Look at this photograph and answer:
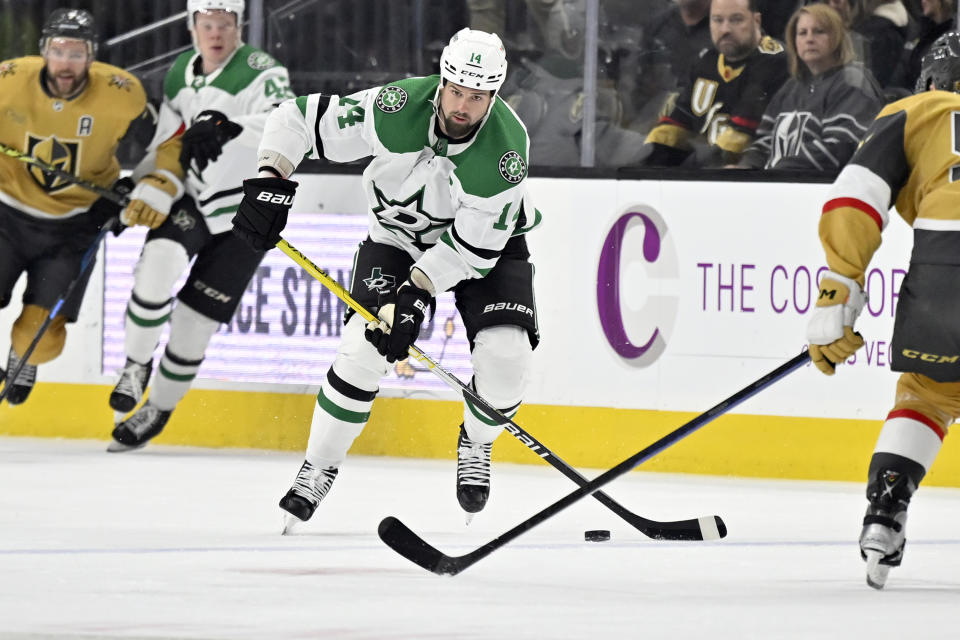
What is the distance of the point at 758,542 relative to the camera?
4566mm

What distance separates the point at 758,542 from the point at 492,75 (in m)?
1.26

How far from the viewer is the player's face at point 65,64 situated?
6.44 metres

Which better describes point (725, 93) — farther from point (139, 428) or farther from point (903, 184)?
point (903, 184)

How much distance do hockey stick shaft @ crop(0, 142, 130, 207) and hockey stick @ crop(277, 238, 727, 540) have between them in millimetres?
2075

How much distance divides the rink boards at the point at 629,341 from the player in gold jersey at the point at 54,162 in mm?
385

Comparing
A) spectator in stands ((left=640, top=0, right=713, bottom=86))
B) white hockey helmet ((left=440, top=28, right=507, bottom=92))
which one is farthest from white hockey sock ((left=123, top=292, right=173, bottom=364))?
white hockey helmet ((left=440, top=28, right=507, bottom=92))

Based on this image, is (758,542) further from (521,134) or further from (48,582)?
(48,582)

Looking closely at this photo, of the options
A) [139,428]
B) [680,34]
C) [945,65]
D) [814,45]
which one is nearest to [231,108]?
[139,428]

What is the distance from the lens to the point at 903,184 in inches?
152

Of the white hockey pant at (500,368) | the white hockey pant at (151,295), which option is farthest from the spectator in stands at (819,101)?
the white hockey pant at (151,295)

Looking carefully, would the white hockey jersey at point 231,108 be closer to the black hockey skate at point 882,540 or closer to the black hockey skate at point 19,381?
the black hockey skate at point 19,381

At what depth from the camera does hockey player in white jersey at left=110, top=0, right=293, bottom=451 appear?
644 cm

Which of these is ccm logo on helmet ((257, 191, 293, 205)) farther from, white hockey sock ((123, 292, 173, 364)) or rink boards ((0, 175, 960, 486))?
white hockey sock ((123, 292, 173, 364))

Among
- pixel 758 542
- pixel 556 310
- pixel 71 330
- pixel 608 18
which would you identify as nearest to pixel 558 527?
pixel 758 542
